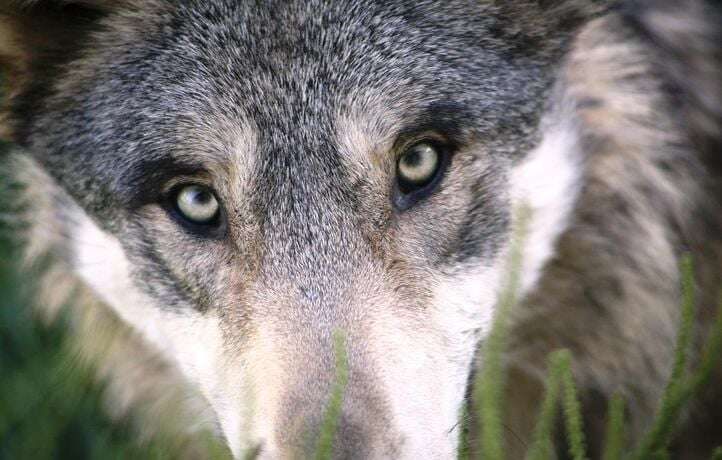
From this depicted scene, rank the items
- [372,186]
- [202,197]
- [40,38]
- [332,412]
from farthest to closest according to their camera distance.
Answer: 1. [40,38]
2. [202,197]
3. [372,186]
4. [332,412]

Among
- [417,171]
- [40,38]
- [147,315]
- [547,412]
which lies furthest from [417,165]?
[40,38]

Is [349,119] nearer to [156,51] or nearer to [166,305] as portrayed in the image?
[156,51]

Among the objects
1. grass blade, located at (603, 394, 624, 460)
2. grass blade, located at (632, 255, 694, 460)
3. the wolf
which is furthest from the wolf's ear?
grass blade, located at (603, 394, 624, 460)

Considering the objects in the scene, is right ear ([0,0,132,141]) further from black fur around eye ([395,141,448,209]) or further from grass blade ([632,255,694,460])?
grass blade ([632,255,694,460])

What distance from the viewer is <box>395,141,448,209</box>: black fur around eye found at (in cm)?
212

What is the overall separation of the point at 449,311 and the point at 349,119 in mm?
509

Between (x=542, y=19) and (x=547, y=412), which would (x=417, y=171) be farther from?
(x=547, y=412)

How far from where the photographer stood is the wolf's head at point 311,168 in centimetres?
197

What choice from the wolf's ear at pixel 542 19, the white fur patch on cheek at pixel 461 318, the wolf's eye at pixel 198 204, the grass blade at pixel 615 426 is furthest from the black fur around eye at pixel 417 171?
the grass blade at pixel 615 426

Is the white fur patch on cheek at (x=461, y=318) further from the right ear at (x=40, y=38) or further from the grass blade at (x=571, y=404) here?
the right ear at (x=40, y=38)

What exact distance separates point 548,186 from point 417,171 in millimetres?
393

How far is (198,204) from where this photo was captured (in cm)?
221

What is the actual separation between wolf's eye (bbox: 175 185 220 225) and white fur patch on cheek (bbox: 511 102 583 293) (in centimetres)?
77

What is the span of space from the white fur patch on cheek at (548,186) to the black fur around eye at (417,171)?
233 millimetres
